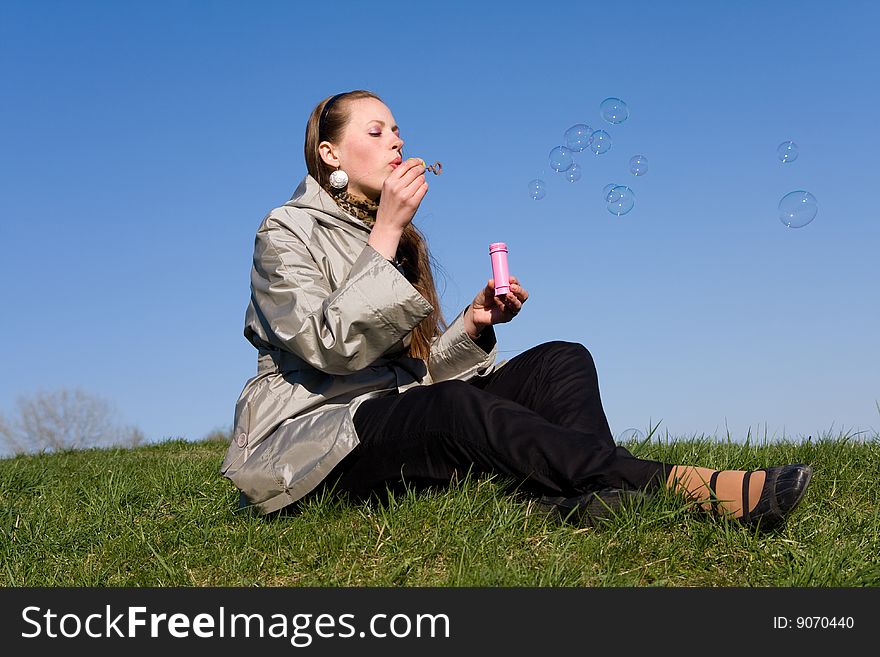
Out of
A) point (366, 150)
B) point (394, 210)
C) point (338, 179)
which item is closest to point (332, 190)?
point (338, 179)

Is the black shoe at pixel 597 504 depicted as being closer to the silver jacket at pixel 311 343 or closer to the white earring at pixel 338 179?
the silver jacket at pixel 311 343

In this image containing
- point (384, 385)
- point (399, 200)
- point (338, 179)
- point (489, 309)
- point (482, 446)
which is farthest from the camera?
point (489, 309)

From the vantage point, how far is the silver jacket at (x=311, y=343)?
294 centimetres

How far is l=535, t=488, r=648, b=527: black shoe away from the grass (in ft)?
0.11

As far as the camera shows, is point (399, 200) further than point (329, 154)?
No

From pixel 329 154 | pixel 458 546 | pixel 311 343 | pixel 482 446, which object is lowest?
pixel 458 546

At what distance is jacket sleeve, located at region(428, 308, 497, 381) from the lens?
11.9ft

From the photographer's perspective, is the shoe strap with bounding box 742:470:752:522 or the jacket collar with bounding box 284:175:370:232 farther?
the jacket collar with bounding box 284:175:370:232

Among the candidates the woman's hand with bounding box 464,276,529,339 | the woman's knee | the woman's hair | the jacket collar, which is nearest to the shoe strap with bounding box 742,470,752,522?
the woman's knee

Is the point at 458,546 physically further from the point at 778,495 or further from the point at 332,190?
the point at 332,190

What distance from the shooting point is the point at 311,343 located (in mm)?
2928

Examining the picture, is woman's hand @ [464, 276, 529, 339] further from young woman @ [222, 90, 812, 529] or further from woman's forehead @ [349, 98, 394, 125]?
woman's forehead @ [349, 98, 394, 125]

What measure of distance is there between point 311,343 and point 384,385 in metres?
0.46
